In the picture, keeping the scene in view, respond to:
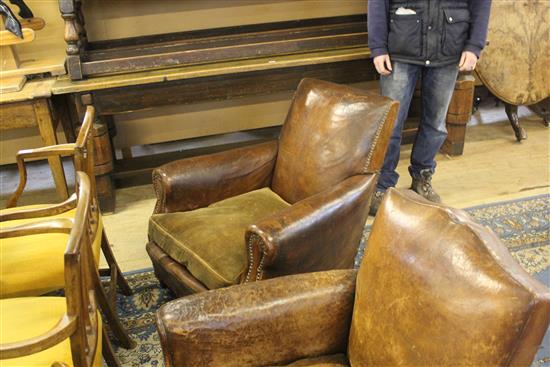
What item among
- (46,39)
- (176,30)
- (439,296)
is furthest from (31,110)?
(439,296)

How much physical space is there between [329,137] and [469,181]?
4.77 ft

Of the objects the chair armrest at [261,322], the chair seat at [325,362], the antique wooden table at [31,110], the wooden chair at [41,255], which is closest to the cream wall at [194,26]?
the antique wooden table at [31,110]

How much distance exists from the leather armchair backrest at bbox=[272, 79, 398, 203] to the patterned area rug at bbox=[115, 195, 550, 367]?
610mm

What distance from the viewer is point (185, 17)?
125 inches

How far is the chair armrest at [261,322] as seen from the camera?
122cm

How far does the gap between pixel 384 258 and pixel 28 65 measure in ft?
7.83

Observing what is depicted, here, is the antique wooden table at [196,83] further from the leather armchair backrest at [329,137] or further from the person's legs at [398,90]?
the leather armchair backrest at [329,137]

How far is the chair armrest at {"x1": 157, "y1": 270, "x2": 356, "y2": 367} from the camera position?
122 cm

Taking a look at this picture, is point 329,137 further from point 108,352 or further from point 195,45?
point 195,45

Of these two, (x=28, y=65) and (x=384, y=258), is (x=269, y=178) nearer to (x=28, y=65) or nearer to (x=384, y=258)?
(x=384, y=258)

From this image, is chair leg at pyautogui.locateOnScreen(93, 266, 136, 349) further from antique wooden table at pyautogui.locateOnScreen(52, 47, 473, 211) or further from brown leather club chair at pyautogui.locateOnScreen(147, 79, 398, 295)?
antique wooden table at pyautogui.locateOnScreen(52, 47, 473, 211)

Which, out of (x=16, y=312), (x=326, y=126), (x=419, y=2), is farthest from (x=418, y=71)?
(x=16, y=312)

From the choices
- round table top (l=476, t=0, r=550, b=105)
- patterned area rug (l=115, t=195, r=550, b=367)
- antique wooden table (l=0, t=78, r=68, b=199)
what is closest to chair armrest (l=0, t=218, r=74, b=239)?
patterned area rug (l=115, t=195, r=550, b=367)

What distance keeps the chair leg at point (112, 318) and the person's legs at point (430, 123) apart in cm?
174
